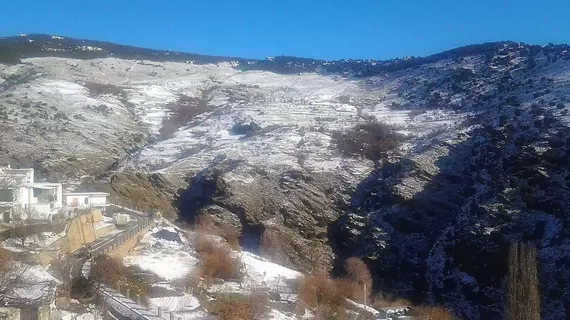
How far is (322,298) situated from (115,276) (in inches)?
460

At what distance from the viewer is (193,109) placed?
86375mm

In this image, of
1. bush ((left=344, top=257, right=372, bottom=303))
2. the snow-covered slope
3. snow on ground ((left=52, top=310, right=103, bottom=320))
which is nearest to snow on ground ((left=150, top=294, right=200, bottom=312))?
the snow-covered slope

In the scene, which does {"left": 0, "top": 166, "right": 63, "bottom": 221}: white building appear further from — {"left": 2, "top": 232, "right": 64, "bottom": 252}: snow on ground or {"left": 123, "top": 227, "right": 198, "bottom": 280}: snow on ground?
{"left": 123, "top": 227, "right": 198, "bottom": 280}: snow on ground

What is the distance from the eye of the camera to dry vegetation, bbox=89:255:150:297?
76.9 feet

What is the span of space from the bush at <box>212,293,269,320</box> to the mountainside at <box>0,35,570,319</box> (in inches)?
646

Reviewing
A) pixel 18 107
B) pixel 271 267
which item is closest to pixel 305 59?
pixel 18 107

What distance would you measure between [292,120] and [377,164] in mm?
18405

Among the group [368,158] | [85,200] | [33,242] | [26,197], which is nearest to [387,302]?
[85,200]

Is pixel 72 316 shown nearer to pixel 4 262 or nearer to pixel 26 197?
pixel 4 262

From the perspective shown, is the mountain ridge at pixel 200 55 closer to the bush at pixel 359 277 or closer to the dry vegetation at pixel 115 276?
the bush at pixel 359 277

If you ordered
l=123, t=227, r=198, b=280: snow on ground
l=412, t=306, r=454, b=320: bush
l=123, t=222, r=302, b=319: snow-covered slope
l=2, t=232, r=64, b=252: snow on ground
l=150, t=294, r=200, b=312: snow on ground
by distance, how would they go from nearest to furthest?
1. l=150, t=294, r=200, b=312: snow on ground
2. l=123, t=222, r=302, b=319: snow-covered slope
3. l=2, t=232, r=64, b=252: snow on ground
4. l=123, t=227, r=198, b=280: snow on ground
5. l=412, t=306, r=454, b=320: bush

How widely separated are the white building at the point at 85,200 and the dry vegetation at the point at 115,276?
12.8m

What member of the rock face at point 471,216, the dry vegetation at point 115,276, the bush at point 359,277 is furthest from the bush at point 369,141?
the dry vegetation at point 115,276

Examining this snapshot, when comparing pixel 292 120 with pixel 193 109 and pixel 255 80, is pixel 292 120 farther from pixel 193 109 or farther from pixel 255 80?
pixel 255 80
